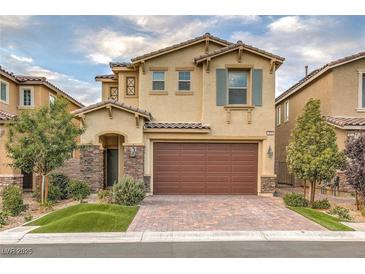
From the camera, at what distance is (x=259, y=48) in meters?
17.2

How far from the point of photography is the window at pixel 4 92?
2033cm

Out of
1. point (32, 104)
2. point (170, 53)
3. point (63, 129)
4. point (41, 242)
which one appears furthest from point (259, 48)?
point (32, 104)

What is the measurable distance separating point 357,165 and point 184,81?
932 centimetres

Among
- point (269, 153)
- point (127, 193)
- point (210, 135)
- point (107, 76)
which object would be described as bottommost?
point (127, 193)

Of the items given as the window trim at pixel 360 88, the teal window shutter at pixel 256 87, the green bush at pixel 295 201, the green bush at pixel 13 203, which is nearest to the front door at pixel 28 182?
the green bush at pixel 13 203

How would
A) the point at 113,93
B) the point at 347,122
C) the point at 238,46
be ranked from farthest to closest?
the point at 113,93 < the point at 347,122 < the point at 238,46

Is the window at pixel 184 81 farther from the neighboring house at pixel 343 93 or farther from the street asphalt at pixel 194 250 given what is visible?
the street asphalt at pixel 194 250

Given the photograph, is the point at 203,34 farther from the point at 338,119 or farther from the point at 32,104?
the point at 32,104

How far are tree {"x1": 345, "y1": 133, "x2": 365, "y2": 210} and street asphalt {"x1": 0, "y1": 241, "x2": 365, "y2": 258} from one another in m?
4.83

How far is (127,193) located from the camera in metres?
13.4

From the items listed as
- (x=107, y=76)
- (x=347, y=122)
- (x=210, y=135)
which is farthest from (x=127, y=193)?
(x=347, y=122)

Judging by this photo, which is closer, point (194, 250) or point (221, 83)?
point (194, 250)

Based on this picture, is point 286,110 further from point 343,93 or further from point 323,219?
point 323,219

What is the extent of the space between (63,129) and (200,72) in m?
8.01
